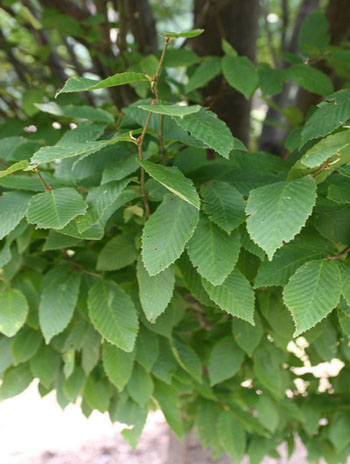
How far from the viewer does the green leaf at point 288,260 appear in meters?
0.83

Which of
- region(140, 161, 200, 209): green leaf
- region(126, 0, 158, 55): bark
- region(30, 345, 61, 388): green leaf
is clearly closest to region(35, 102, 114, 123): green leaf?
region(140, 161, 200, 209): green leaf

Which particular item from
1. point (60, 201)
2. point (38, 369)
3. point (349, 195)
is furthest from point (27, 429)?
point (349, 195)

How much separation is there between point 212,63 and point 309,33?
1.25 feet

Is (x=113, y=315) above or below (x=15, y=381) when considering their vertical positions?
above

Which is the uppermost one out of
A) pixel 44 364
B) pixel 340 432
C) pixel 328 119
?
pixel 328 119

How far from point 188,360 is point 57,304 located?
43cm

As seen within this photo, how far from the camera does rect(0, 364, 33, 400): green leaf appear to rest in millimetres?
1232

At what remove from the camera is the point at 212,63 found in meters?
1.31

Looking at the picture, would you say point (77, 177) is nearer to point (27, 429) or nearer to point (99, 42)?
point (99, 42)

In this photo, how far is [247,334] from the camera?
1183mm

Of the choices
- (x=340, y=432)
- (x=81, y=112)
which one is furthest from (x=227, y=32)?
(x=340, y=432)

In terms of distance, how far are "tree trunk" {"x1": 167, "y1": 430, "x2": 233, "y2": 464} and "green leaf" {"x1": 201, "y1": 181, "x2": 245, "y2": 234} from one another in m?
1.75

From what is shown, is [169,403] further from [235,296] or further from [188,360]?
[235,296]

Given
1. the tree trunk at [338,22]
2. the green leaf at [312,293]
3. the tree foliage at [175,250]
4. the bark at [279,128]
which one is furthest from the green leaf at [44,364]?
the bark at [279,128]
